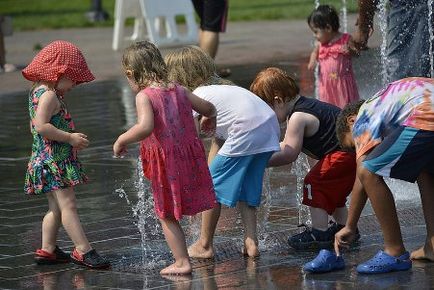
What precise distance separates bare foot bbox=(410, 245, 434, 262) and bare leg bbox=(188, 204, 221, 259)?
104 centimetres

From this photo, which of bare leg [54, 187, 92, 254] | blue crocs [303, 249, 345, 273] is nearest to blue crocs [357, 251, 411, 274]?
blue crocs [303, 249, 345, 273]

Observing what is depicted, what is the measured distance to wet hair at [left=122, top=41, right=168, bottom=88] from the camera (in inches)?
247

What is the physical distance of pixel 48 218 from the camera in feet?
21.7

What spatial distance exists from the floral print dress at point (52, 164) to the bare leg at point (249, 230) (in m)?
→ 0.86

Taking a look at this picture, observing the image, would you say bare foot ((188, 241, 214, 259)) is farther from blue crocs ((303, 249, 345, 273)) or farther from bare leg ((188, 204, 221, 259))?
blue crocs ((303, 249, 345, 273))

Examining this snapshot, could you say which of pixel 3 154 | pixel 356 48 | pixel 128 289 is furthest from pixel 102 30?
pixel 128 289

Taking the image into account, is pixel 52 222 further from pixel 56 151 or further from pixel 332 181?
pixel 332 181

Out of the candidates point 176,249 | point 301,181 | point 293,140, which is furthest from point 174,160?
point 301,181

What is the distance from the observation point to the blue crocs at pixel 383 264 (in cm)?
587

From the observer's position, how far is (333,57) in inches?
370

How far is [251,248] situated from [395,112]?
1113 mm

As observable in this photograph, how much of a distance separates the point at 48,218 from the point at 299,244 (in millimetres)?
1318

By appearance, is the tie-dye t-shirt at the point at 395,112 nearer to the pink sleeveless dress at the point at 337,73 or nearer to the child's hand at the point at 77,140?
the child's hand at the point at 77,140

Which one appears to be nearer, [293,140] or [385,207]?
[385,207]
